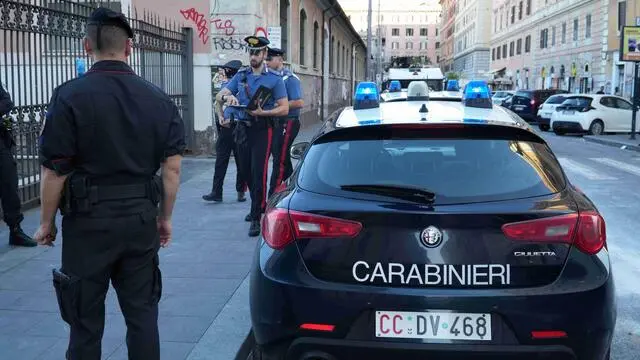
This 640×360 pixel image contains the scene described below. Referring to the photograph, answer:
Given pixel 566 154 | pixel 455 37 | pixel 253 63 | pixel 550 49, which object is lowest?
pixel 566 154

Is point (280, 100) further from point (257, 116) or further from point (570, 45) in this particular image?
point (570, 45)

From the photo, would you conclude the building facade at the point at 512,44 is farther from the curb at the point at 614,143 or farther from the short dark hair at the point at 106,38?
the short dark hair at the point at 106,38

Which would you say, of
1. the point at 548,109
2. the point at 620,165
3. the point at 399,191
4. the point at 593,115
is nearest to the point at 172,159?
the point at 399,191

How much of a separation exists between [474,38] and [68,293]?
298ft

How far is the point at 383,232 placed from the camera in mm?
3002

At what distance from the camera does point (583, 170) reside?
13.2m

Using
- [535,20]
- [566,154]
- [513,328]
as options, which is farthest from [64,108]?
[535,20]

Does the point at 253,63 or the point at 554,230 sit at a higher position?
the point at 253,63

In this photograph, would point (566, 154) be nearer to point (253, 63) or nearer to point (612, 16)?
point (253, 63)

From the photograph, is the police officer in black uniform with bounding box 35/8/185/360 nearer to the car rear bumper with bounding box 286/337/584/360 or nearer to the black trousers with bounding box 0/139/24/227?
the car rear bumper with bounding box 286/337/584/360

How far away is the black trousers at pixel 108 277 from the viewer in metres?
2.92

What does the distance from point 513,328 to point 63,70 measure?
25.4 feet

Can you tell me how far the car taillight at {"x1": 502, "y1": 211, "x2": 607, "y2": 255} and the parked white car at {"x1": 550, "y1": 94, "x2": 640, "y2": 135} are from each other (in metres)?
21.9

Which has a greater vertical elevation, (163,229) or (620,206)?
(163,229)
